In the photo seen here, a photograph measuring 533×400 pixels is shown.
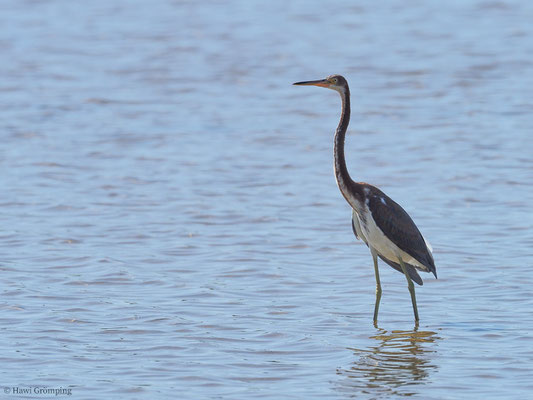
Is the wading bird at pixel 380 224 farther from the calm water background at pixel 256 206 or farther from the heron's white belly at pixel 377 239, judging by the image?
the calm water background at pixel 256 206

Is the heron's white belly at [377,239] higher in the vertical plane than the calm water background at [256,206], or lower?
higher

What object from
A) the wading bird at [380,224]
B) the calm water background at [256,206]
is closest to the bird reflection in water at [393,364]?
the calm water background at [256,206]

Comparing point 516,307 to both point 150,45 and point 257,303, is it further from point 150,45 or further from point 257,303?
point 150,45

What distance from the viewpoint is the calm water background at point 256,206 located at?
7684mm

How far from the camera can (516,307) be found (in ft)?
29.2

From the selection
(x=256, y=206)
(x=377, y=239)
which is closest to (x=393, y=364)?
(x=377, y=239)

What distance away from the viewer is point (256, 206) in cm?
1238

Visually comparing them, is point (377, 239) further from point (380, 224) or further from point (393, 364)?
point (393, 364)

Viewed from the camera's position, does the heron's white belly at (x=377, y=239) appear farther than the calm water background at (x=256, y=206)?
Yes

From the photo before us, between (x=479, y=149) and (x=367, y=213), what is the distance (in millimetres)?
6557

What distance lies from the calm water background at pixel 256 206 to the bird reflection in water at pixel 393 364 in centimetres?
2

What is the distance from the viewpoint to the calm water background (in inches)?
303

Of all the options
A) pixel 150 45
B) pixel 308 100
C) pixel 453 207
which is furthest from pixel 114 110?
pixel 453 207

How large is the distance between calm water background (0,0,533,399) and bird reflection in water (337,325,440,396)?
23mm
